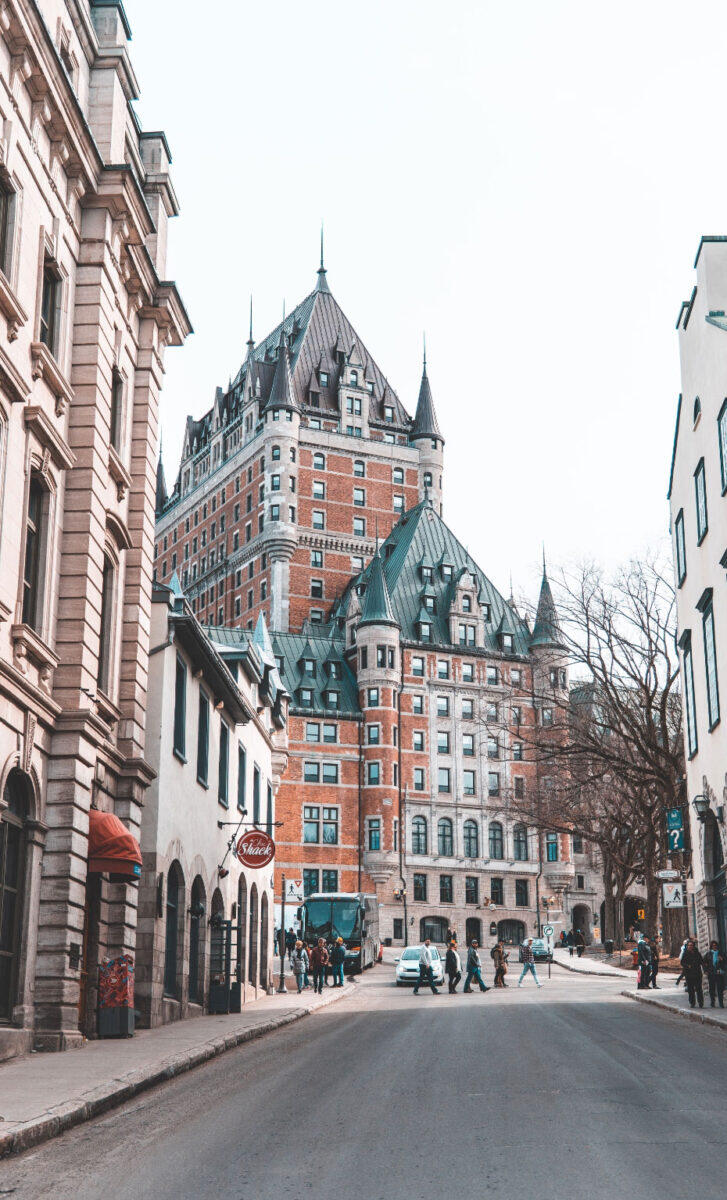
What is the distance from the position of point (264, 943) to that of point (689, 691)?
15717mm

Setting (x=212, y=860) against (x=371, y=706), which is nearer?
(x=212, y=860)

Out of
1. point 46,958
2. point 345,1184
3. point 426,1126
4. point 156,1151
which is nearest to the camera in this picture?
point 345,1184

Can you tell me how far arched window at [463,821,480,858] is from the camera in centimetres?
9594

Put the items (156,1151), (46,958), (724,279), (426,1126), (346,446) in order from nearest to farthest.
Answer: (156,1151) < (426,1126) < (46,958) < (724,279) < (346,446)

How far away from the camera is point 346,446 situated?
11644 cm

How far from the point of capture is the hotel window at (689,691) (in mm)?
33469

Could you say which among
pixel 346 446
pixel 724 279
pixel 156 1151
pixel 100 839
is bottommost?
pixel 156 1151

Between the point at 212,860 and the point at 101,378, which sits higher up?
the point at 101,378

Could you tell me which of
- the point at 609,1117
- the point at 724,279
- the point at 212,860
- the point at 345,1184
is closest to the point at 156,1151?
the point at 345,1184

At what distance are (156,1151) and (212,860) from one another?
Result: 2132 centimetres

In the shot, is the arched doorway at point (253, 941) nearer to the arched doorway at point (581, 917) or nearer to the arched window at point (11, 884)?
the arched window at point (11, 884)

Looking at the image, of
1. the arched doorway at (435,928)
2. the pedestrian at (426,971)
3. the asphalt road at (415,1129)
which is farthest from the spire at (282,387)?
the asphalt road at (415,1129)

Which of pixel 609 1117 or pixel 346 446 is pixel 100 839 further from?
pixel 346 446

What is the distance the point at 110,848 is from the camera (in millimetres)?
20344
